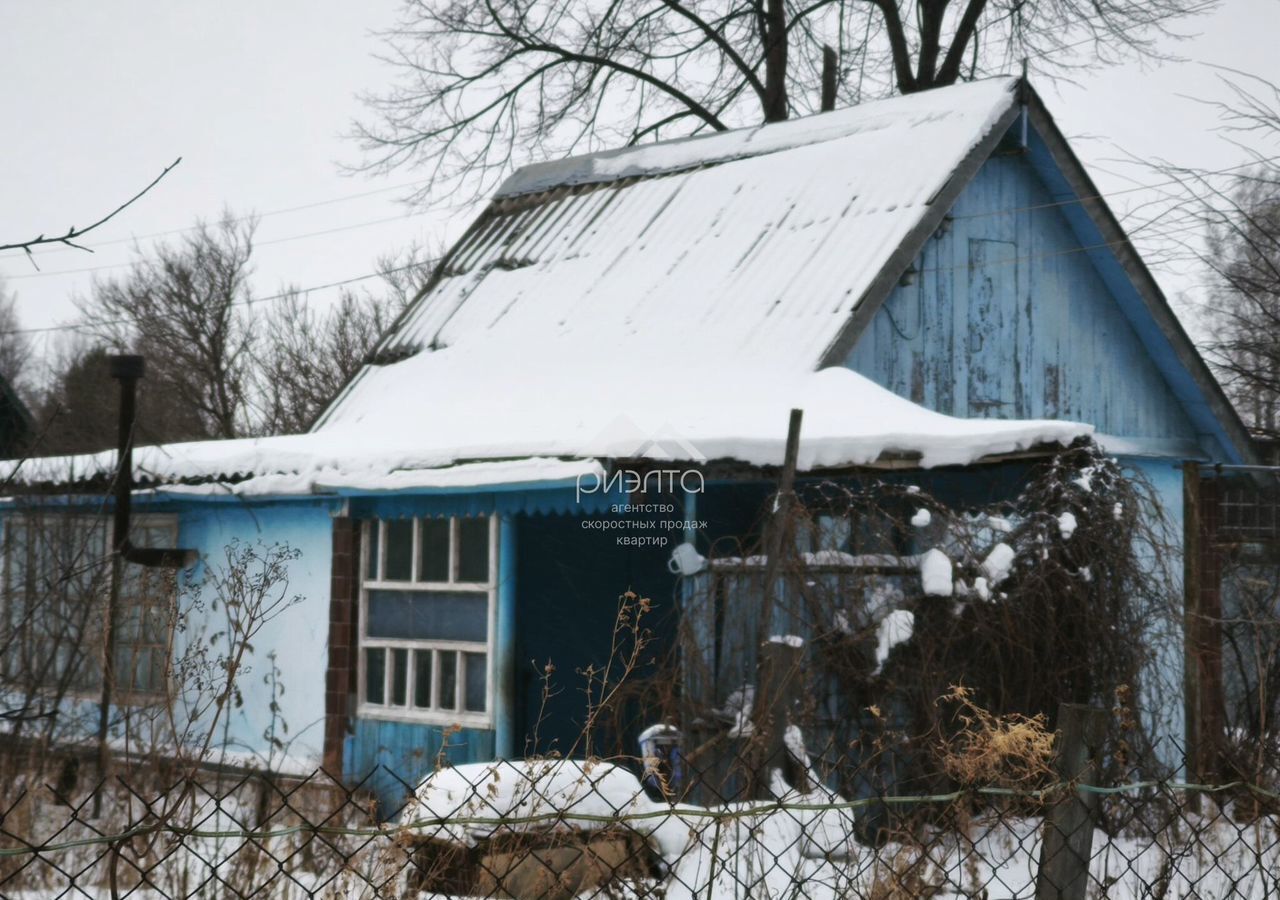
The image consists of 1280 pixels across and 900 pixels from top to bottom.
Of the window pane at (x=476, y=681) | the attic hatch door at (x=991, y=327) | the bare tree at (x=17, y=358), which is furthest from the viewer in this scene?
the bare tree at (x=17, y=358)

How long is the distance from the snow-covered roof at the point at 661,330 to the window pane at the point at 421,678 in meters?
1.27

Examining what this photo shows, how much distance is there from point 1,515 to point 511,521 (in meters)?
5.54

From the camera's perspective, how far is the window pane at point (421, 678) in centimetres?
938

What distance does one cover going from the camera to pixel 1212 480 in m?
11.7

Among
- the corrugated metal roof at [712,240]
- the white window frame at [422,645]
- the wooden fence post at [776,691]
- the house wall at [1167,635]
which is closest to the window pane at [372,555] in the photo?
the white window frame at [422,645]

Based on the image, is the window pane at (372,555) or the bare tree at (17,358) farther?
the bare tree at (17,358)

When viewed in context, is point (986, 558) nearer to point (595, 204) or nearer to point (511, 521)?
point (511, 521)

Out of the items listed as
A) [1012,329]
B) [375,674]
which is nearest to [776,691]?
[375,674]

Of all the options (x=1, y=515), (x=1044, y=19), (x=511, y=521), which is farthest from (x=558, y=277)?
(x=1044, y=19)

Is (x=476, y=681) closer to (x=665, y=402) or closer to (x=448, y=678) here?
(x=448, y=678)

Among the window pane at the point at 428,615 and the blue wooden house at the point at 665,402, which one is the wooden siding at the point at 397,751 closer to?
the blue wooden house at the point at 665,402

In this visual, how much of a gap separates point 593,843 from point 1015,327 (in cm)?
676

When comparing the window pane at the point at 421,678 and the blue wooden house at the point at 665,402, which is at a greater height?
the blue wooden house at the point at 665,402

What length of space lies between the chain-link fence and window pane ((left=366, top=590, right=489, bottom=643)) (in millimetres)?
1147
